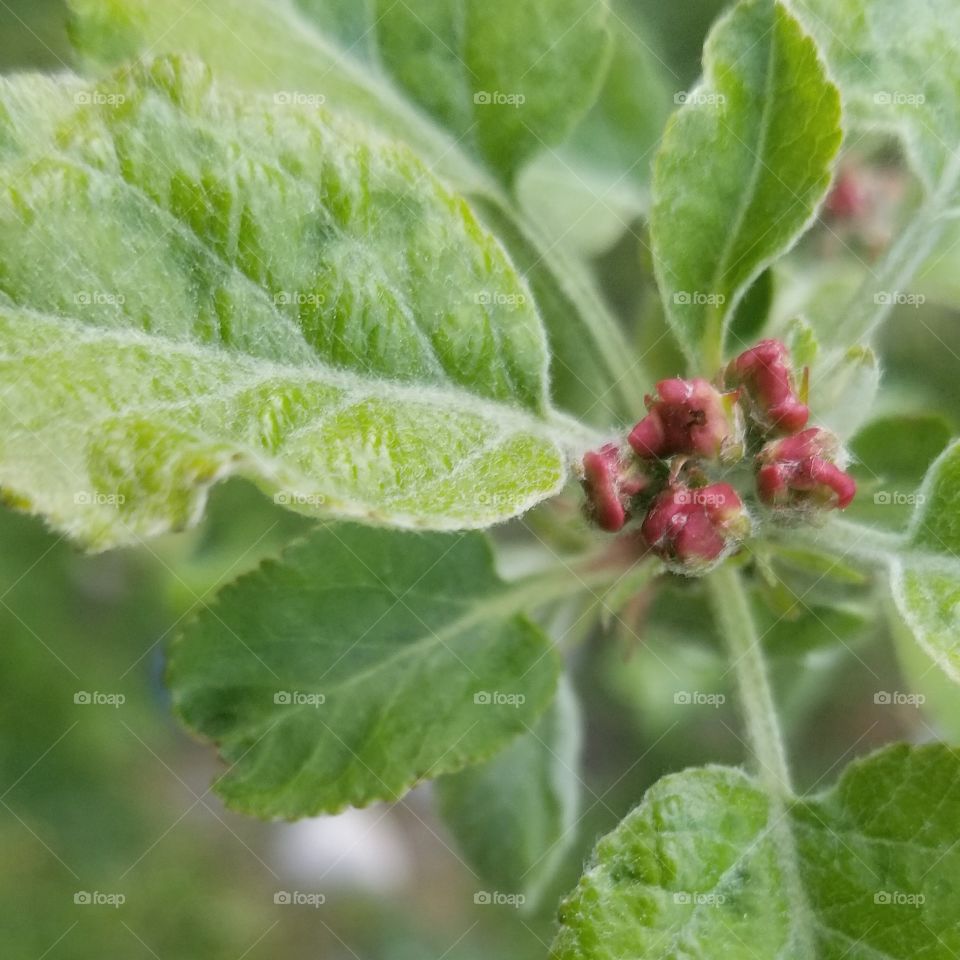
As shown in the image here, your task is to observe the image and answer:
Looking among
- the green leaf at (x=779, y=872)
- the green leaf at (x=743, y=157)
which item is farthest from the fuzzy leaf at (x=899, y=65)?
the green leaf at (x=779, y=872)

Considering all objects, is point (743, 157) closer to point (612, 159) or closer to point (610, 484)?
point (610, 484)

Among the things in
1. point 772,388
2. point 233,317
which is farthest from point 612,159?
point 233,317

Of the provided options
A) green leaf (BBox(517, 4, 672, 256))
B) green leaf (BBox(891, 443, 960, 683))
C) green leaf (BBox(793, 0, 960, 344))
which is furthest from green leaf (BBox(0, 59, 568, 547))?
green leaf (BBox(517, 4, 672, 256))

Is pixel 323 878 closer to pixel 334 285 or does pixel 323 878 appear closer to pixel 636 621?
pixel 636 621

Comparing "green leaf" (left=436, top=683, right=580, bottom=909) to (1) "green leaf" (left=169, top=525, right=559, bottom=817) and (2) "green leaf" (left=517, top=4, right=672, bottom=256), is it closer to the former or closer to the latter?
(1) "green leaf" (left=169, top=525, right=559, bottom=817)

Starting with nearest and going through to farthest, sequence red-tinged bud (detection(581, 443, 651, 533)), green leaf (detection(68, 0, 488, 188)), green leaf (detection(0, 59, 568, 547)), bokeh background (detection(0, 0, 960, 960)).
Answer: green leaf (detection(0, 59, 568, 547)), red-tinged bud (detection(581, 443, 651, 533)), green leaf (detection(68, 0, 488, 188)), bokeh background (detection(0, 0, 960, 960))

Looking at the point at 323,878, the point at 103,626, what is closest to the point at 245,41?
the point at 103,626
